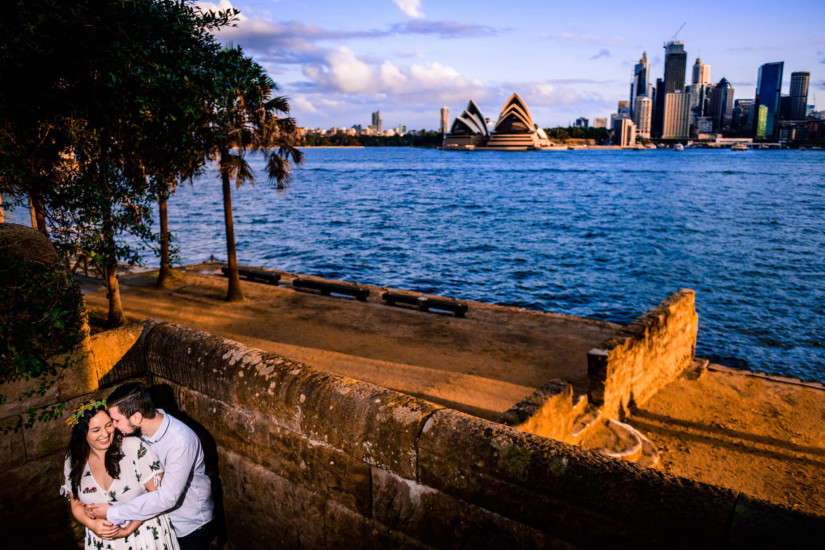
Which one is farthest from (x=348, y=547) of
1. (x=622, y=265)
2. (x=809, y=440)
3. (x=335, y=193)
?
(x=335, y=193)

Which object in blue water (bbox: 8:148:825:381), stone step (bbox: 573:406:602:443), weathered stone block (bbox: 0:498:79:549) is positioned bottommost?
blue water (bbox: 8:148:825:381)

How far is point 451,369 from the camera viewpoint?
41.4 ft

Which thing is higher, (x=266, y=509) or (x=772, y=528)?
(x=772, y=528)

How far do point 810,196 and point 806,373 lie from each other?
75129 millimetres

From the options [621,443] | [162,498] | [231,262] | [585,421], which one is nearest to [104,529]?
[162,498]

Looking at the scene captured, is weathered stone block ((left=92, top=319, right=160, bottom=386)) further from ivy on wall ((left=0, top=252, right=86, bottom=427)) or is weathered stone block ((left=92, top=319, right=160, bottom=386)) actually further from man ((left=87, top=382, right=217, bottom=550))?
man ((left=87, top=382, right=217, bottom=550))

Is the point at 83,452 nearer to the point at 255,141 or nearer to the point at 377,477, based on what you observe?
the point at 377,477

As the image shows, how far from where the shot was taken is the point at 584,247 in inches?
1853

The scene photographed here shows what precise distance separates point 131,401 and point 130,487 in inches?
22.8

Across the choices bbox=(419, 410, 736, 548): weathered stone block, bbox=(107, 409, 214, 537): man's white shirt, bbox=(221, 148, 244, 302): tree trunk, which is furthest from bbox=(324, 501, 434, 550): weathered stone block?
bbox=(221, 148, 244, 302): tree trunk

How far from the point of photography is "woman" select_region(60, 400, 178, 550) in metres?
3.36

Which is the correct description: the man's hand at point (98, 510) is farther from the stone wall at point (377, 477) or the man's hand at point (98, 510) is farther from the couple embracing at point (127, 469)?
the stone wall at point (377, 477)

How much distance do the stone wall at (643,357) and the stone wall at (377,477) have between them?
817 cm

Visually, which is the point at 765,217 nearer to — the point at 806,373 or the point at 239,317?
the point at 806,373
